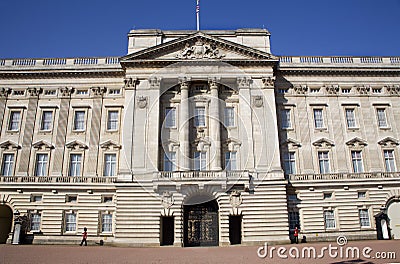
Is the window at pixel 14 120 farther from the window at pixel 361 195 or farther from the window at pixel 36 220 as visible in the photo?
the window at pixel 361 195

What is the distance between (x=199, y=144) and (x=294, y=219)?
41.3ft

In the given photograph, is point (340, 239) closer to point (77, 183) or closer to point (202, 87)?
point (202, 87)

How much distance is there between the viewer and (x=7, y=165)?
37469mm

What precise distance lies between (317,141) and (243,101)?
31.0 ft

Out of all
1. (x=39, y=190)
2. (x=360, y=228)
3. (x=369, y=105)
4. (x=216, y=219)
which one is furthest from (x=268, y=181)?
(x=39, y=190)

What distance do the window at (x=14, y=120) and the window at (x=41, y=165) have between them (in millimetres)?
4551

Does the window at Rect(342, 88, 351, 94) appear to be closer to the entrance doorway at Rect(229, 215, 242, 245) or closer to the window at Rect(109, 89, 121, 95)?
the entrance doorway at Rect(229, 215, 242, 245)

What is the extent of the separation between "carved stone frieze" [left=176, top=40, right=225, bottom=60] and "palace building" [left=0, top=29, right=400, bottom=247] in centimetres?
12

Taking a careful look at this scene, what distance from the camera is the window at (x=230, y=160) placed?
36.1m

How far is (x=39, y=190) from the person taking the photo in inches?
1415

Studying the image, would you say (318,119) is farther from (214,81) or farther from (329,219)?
(214,81)

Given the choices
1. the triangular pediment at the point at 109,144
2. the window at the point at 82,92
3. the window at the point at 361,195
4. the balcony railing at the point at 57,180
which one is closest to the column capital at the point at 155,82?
the triangular pediment at the point at 109,144

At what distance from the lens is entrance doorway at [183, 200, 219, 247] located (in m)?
33.2

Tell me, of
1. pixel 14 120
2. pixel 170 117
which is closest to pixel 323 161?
pixel 170 117
